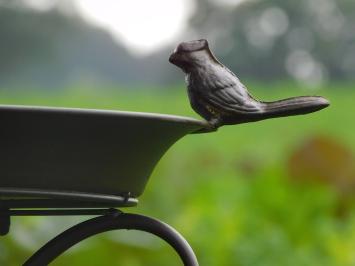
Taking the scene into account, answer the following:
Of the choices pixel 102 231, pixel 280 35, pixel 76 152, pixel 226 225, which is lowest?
pixel 280 35

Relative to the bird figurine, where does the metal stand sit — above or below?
below

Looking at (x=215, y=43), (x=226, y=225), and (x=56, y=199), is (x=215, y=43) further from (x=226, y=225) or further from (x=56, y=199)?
(x=56, y=199)

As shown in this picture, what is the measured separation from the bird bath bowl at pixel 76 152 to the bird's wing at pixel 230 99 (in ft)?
0.15

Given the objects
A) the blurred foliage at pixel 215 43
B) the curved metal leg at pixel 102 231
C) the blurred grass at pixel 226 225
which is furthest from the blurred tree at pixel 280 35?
the curved metal leg at pixel 102 231

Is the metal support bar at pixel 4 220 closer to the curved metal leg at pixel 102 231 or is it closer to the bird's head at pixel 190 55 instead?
the curved metal leg at pixel 102 231

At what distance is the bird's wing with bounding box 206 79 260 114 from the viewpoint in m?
0.94

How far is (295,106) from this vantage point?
93 centimetres

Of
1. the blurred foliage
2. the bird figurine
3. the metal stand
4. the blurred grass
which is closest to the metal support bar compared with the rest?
the metal stand

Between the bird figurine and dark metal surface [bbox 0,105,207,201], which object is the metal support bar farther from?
the bird figurine

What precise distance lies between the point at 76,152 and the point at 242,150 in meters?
4.73

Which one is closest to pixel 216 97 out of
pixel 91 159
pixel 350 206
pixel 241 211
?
pixel 91 159

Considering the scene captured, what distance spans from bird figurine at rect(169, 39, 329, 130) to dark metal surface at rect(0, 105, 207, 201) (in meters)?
0.05

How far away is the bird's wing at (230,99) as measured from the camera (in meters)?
0.94

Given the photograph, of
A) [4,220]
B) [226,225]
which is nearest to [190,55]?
[4,220]
